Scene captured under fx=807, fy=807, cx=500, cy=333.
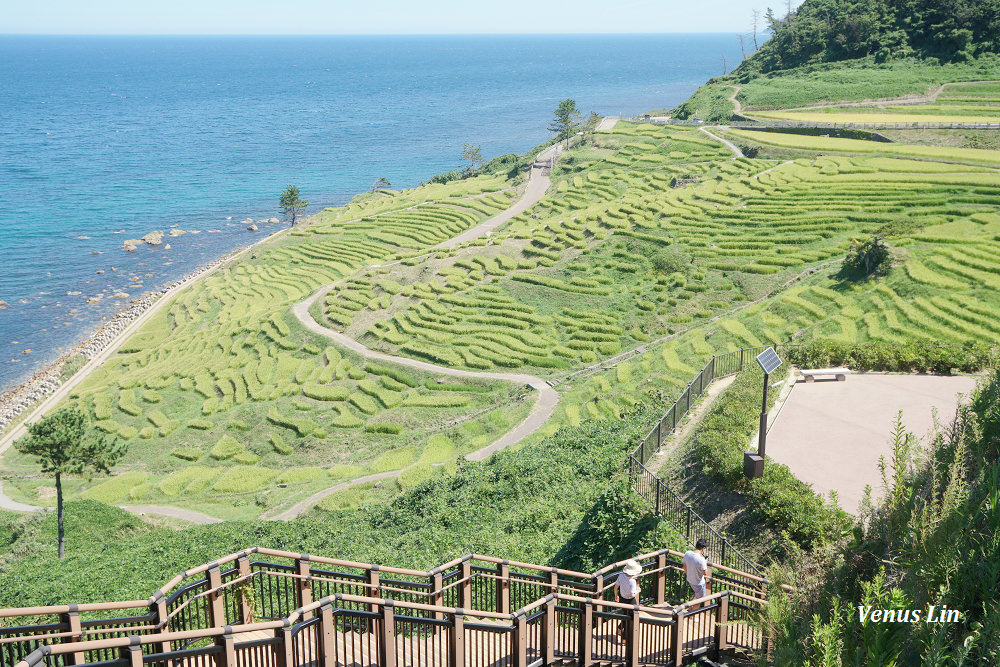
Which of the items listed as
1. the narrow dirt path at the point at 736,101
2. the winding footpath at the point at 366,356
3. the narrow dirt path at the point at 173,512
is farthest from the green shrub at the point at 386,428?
the narrow dirt path at the point at 736,101

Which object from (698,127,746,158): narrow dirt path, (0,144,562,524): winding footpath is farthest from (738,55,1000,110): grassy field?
(0,144,562,524): winding footpath

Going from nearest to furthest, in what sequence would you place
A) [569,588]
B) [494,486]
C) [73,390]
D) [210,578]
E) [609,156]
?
[210,578] < [569,588] < [494,486] < [73,390] < [609,156]

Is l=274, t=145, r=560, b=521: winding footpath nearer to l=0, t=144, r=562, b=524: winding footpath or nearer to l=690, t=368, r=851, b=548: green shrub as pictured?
l=0, t=144, r=562, b=524: winding footpath

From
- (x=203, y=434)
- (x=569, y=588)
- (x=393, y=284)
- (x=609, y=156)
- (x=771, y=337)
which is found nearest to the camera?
(x=569, y=588)

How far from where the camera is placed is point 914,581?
11094mm

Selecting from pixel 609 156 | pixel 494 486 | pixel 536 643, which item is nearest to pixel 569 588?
pixel 536 643

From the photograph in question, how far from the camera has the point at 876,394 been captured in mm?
27234

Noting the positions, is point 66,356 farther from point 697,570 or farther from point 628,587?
point 697,570

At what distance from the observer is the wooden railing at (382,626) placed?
12.1m

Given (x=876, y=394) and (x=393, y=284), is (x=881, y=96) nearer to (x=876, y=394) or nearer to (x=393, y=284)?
(x=393, y=284)

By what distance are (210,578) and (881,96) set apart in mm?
106275

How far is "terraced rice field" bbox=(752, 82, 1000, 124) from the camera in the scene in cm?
8350

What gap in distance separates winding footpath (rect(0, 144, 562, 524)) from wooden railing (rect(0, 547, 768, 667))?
81.2ft

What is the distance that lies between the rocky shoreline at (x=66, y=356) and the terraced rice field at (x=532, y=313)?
4.31 meters
